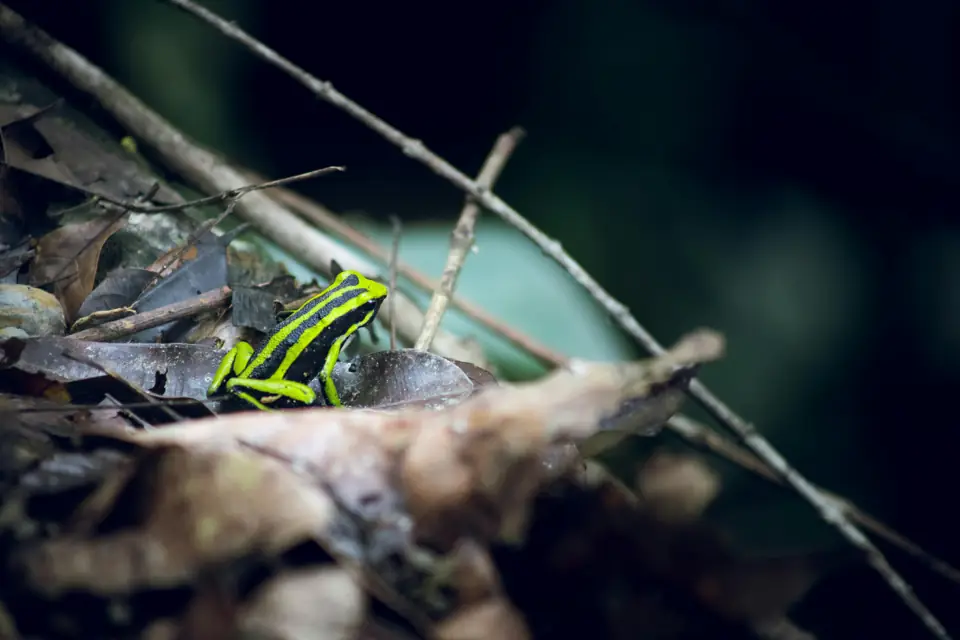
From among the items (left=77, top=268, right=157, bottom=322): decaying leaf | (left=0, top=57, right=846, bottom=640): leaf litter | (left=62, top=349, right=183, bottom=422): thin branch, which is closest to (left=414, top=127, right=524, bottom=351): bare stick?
(left=62, top=349, right=183, bottom=422): thin branch

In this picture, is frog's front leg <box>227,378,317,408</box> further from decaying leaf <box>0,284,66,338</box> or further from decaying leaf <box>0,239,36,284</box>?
decaying leaf <box>0,239,36,284</box>

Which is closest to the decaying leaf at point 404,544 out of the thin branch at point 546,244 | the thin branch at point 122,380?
the thin branch at point 122,380

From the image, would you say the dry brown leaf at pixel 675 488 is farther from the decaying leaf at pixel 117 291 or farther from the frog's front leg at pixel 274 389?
the decaying leaf at pixel 117 291

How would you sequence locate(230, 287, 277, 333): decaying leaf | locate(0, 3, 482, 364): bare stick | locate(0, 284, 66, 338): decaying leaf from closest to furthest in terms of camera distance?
locate(0, 284, 66, 338): decaying leaf → locate(230, 287, 277, 333): decaying leaf → locate(0, 3, 482, 364): bare stick

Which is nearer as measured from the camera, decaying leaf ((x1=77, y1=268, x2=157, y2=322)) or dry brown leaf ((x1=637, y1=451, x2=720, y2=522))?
dry brown leaf ((x1=637, y1=451, x2=720, y2=522))

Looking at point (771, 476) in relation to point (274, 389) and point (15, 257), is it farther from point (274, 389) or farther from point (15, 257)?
point (15, 257)

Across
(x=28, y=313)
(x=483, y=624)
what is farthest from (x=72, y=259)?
(x=483, y=624)
